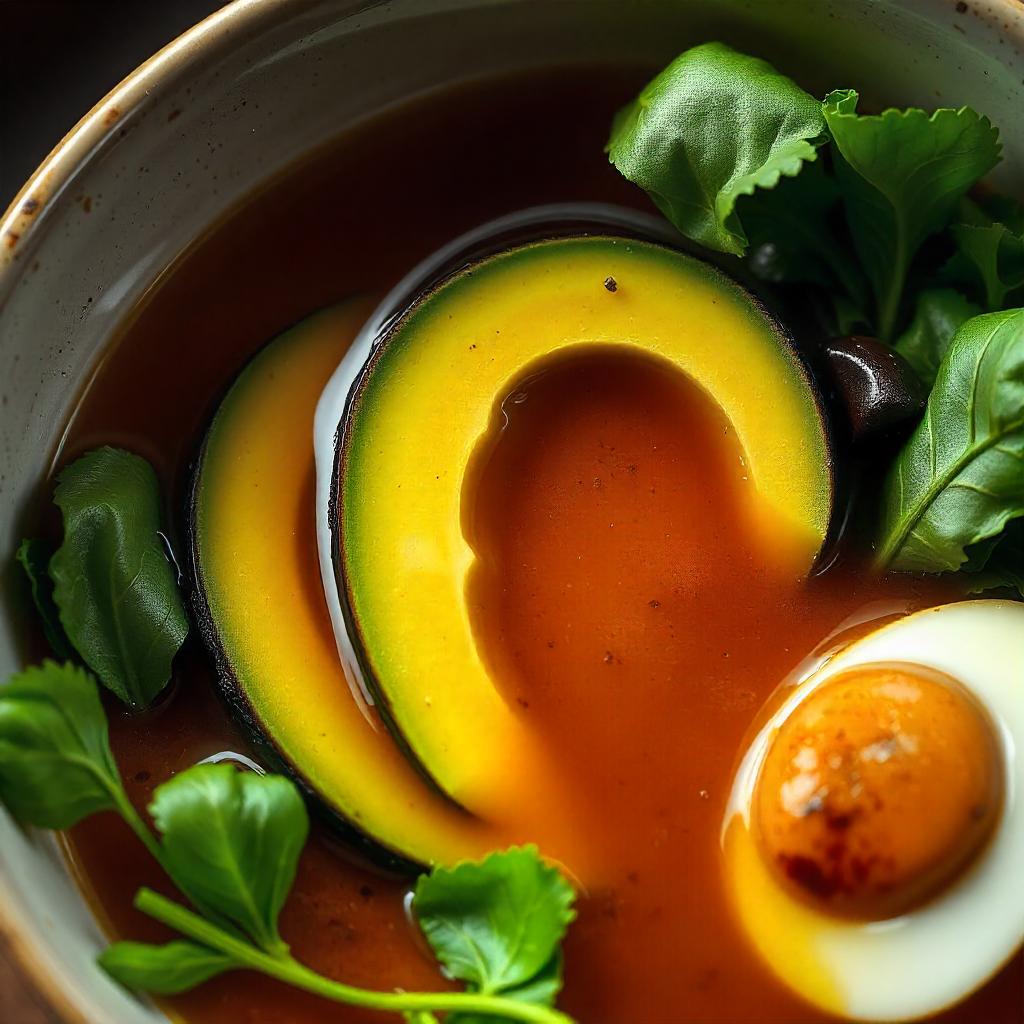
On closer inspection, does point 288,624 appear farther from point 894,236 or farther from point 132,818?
point 894,236

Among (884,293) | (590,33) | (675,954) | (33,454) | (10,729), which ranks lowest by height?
(675,954)

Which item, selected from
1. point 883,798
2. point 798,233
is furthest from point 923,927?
point 798,233

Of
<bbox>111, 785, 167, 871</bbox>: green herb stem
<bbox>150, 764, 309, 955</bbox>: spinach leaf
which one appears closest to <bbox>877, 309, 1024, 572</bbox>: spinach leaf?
<bbox>150, 764, 309, 955</bbox>: spinach leaf

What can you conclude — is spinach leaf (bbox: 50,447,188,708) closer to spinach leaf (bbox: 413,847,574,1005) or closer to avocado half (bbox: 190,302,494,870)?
avocado half (bbox: 190,302,494,870)

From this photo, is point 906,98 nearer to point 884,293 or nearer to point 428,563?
point 884,293

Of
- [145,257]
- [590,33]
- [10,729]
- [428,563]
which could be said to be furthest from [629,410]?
[10,729]

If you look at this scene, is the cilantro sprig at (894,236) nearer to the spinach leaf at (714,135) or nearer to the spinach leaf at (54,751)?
the spinach leaf at (714,135)
